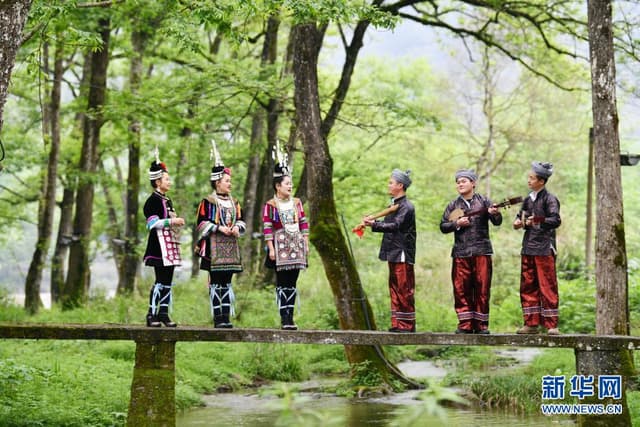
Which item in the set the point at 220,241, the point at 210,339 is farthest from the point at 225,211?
the point at 210,339

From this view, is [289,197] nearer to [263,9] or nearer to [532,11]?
[263,9]

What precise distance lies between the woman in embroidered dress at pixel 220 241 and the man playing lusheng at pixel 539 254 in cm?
293

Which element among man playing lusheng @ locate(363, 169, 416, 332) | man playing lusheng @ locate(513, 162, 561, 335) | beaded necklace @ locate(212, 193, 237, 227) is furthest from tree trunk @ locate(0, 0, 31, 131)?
man playing lusheng @ locate(513, 162, 561, 335)

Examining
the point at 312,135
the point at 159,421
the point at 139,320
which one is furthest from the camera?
the point at 139,320

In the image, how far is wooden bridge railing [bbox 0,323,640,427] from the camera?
812 cm

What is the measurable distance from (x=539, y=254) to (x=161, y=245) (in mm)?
3894

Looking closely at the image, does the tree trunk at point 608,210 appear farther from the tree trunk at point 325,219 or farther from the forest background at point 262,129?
the tree trunk at point 325,219

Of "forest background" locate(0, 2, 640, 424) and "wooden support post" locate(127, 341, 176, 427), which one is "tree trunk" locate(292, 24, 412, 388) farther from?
"wooden support post" locate(127, 341, 176, 427)

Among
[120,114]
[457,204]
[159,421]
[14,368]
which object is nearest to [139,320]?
[120,114]

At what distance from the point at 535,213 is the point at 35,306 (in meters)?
14.9

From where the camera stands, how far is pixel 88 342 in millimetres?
14406

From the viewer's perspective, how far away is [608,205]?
10562 mm

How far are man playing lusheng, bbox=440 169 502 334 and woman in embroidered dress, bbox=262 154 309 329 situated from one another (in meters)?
1.52

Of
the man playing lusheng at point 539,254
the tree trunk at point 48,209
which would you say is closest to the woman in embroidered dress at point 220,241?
the man playing lusheng at point 539,254
